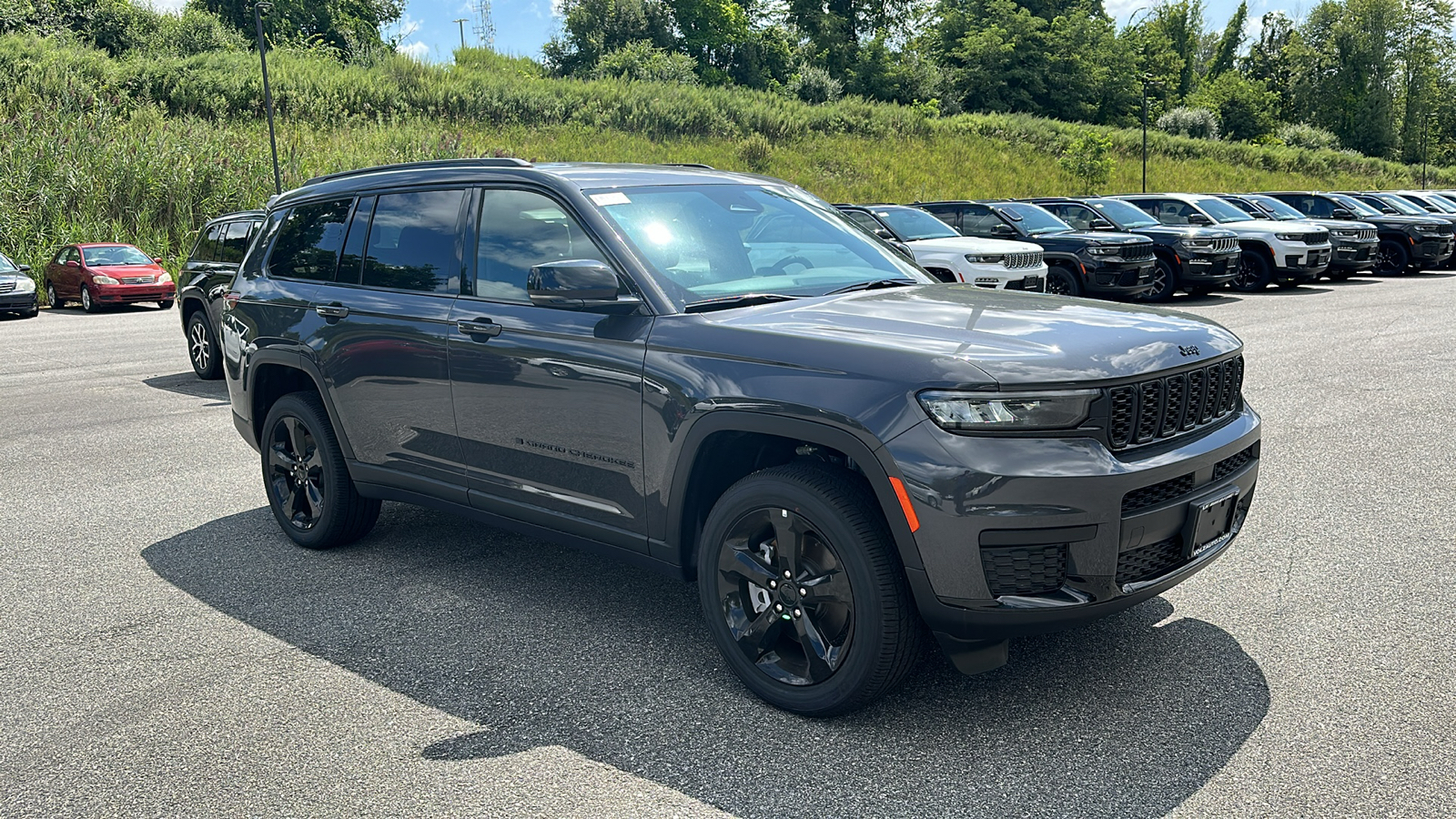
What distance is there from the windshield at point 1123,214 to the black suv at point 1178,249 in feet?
0.13

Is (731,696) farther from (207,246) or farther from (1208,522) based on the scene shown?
(207,246)

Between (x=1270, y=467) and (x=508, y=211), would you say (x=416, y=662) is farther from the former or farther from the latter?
(x=1270, y=467)

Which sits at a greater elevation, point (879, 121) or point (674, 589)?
point (879, 121)

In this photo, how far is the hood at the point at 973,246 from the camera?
14961 millimetres

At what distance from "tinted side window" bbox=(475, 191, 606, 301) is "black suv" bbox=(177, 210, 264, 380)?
7.76 metres

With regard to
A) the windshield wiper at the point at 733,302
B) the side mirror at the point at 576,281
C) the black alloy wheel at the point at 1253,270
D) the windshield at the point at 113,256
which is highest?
the side mirror at the point at 576,281

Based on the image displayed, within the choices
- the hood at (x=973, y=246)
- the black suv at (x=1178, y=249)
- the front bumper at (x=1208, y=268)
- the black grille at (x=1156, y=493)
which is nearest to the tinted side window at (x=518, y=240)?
the black grille at (x=1156, y=493)

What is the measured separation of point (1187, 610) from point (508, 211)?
313 centimetres

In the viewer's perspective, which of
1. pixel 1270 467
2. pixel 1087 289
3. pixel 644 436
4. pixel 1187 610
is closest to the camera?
pixel 644 436

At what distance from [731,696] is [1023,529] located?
122 centimetres

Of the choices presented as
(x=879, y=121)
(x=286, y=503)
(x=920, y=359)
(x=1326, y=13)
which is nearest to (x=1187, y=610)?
(x=920, y=359)

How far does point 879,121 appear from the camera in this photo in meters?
53.0

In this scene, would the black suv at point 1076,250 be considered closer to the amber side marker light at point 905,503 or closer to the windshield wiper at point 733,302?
the windshield wiper at point 733,302

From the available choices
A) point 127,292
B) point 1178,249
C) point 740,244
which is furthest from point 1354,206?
point 127,292
